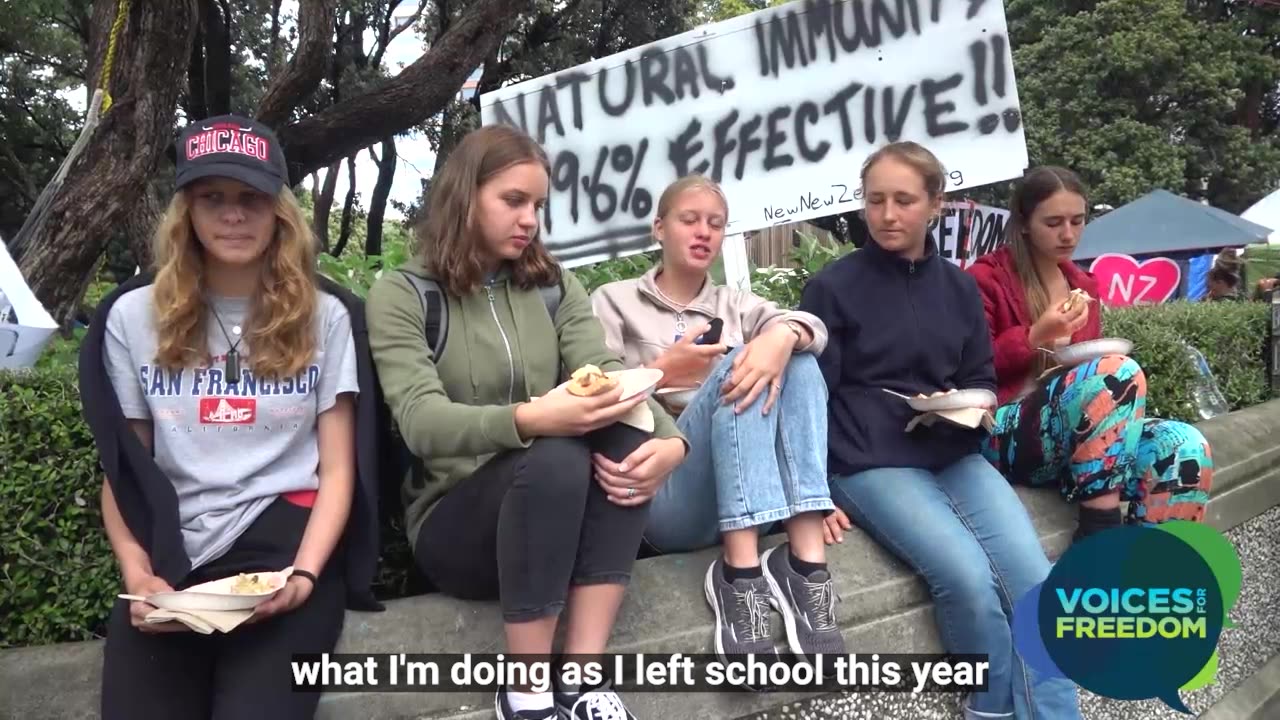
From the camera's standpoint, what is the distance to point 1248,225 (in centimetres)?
1345

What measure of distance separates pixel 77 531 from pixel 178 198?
2.45ft

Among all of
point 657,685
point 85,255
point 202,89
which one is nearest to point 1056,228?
point 657,685

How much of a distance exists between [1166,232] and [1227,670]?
11.3m

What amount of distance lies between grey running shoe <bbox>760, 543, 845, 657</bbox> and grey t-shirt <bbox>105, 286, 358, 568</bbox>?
1.05 meters

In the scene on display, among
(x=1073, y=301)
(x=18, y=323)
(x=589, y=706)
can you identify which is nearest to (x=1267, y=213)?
(x=1073, y=301)

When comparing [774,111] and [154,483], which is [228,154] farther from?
[774,111]

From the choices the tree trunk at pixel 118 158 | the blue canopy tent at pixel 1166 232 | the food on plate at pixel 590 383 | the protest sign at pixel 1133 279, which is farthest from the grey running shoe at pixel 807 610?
the blue canopy tent at pixel 1166 232

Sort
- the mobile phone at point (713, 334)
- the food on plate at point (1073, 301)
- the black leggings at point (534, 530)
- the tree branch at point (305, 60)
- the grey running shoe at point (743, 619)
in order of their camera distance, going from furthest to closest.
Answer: the tree branch at point (305, 60)
the food on plate at point (1073, 301)
the mobile phone at point (713, 334)
the grey running shoe at point (743, 619)
the black leggings at point (534, 530)

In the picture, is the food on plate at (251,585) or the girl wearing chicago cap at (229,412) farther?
the girl wearing chicago cap at (229,412)

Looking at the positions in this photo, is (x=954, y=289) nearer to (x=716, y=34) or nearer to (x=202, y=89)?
(x=716, y=34)

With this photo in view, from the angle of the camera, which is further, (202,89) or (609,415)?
(202,89)

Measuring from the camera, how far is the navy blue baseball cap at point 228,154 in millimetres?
1944

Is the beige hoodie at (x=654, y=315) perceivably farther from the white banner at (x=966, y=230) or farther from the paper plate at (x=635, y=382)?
the white banner at (x=966, y=230)

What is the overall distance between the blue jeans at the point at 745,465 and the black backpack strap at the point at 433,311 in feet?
2.03
